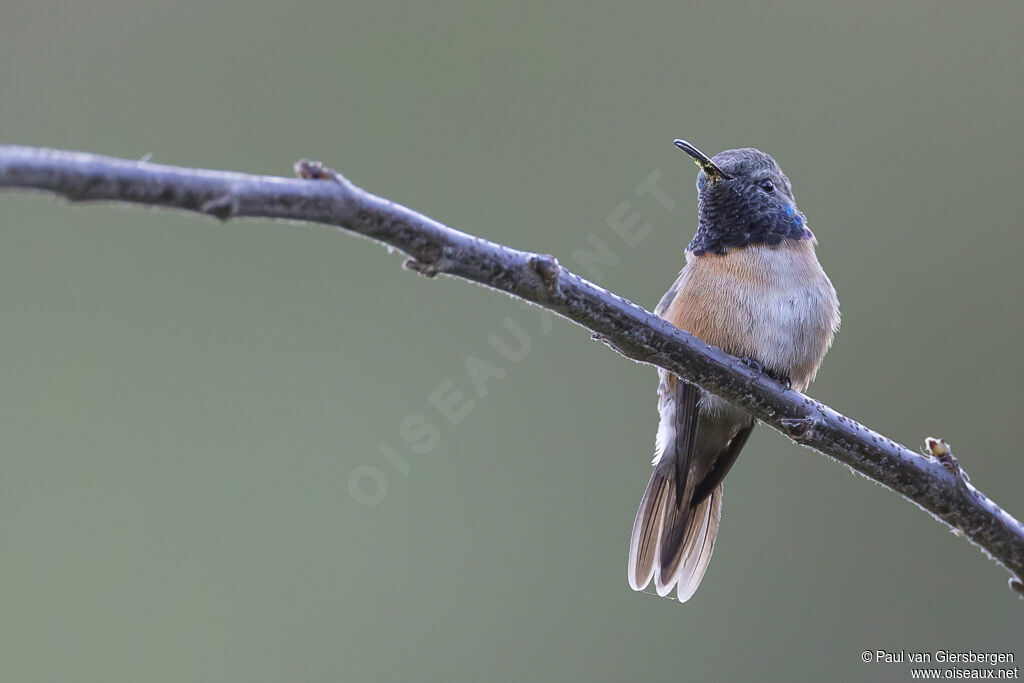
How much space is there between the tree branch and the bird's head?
0.83 m

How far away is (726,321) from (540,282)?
3.82ft

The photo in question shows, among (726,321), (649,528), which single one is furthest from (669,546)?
(726,321)

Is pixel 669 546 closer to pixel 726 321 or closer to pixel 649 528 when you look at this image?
pixel 649 528

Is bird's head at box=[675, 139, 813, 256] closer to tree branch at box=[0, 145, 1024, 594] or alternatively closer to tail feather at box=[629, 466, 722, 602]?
tail feather at box=[629, 466, 722, 602]

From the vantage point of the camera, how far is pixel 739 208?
2615 millimetres

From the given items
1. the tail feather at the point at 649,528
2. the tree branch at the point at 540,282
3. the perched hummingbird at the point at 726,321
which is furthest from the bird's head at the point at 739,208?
the tree branch at the point at 540,282

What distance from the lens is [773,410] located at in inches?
72.9

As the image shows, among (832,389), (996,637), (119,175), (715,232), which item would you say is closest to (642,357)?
(119,175)

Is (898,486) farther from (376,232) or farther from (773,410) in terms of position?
(376,232)

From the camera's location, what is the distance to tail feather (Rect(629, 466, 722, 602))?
2643 millimetres

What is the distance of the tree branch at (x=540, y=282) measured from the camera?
1.02m

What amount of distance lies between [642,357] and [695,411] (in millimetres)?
774

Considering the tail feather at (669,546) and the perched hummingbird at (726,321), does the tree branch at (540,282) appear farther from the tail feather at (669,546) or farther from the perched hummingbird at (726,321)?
the tail feather at (669,546)

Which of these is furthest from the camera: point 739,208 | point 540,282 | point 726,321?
point 739,208
